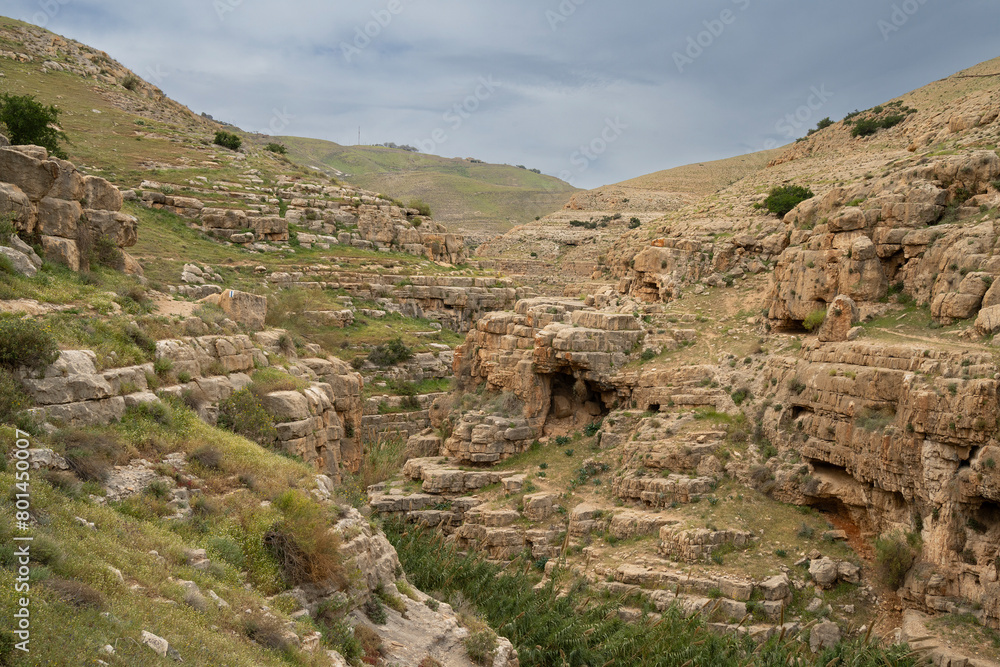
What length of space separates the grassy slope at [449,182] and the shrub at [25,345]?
91.1 meters

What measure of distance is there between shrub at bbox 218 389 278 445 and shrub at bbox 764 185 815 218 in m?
20.6

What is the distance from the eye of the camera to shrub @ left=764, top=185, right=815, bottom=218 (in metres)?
26.7

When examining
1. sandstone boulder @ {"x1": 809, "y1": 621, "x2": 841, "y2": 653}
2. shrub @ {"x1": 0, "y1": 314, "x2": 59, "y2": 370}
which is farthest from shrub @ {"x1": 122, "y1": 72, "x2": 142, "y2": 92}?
sandstone boulder @ {"x1": 809, "y1": 621, "x2": 841, "y2": 653}

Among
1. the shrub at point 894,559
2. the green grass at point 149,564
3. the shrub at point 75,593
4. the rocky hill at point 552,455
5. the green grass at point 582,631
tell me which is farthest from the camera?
the shrub at point 894,559

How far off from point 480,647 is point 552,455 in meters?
11.1

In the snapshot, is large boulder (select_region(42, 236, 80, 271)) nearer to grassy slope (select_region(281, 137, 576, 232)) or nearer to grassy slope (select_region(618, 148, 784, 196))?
grassy slope (select_region(618, 148, 784, 196))

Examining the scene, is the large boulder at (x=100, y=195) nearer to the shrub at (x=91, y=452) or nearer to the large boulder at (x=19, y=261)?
the large boulder at (x=19, y=261)

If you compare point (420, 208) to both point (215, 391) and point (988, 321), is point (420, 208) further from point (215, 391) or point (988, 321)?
point (988, 321)

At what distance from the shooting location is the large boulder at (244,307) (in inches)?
768

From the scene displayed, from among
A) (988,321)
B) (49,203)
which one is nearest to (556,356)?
(988,321)

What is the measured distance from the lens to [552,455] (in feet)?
72.0

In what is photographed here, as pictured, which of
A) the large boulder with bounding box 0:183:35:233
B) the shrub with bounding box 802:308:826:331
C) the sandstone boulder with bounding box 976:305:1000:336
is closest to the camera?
the large boulder with bounding box 0:183:35:233

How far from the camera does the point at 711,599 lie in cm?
1452

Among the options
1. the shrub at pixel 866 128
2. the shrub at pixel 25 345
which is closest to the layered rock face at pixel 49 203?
the shrub at pixel 25 345
